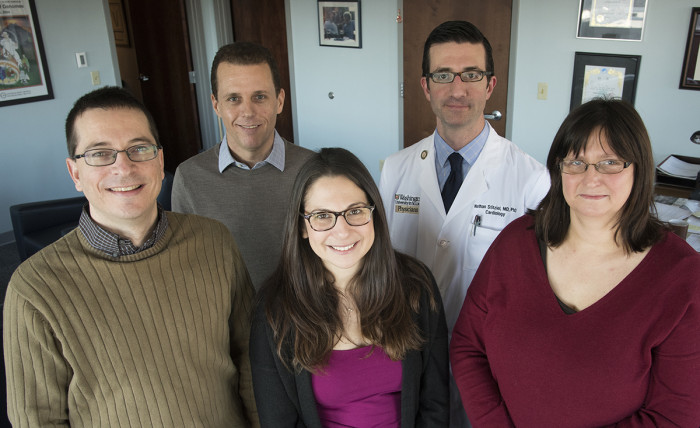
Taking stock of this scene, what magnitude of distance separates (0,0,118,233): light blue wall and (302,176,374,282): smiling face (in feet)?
13.6

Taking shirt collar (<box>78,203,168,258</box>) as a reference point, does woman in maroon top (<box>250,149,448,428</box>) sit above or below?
below

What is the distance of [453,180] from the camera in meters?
1.79

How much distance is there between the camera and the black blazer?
A: 1.36 meters

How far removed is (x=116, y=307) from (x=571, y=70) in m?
3.49

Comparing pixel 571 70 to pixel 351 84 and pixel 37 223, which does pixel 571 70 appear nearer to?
pixel 351 84

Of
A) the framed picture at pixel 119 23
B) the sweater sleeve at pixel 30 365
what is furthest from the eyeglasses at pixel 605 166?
the framed picture at pixel 119 23

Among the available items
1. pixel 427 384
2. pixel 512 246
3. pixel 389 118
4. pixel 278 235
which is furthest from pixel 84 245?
pixel 389 118

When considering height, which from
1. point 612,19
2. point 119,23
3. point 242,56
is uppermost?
point 119,23

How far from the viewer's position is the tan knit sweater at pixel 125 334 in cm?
113

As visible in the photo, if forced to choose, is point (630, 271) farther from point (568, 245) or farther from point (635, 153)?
point (635, 153)

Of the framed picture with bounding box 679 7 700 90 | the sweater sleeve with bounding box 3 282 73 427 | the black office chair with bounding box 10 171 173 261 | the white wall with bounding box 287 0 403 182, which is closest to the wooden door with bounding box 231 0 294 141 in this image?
the white wall with bounding box 287 0 403 182

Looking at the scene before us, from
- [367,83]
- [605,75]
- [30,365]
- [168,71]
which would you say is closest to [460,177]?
[30,365]

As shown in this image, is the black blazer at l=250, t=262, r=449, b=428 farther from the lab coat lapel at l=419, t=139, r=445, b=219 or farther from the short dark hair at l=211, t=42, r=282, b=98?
the short dark hair at l=211, t=42, r=282, b=98

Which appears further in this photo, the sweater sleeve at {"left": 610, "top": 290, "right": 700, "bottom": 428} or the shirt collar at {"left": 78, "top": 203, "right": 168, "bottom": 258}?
the shirt collar at {"left": 78, "top": 203, "right": 168, "bottom": 258}
